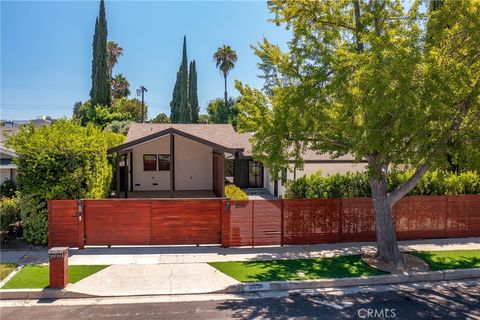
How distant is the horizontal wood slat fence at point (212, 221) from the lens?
12.1 m

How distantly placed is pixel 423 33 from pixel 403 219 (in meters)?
6.87

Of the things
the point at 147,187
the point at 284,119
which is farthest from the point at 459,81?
the point at 147,187

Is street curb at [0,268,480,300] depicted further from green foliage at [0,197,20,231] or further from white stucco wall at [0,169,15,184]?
white stucco wall at [0,169,15,184]

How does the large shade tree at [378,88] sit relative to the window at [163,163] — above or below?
above

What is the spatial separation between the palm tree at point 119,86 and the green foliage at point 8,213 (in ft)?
184

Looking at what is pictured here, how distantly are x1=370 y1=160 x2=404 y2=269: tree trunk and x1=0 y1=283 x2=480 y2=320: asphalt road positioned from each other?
2.14 metres

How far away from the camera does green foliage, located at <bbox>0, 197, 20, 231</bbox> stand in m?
12.4

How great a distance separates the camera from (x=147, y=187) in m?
23.7

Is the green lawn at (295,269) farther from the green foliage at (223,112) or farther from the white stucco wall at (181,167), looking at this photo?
the green foliage at (223,112)

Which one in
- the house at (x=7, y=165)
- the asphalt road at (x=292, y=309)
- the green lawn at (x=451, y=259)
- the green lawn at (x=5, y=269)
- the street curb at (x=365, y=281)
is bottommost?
the asphalt road at (x=292, y=309)

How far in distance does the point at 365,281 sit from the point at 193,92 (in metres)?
53.9

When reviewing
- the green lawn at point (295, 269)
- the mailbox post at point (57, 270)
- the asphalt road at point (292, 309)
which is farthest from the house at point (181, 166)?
the asphalt road at point (292, 309)

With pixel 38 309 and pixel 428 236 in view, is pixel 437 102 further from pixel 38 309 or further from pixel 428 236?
pixel 38 309

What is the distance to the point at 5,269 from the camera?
10.1m
